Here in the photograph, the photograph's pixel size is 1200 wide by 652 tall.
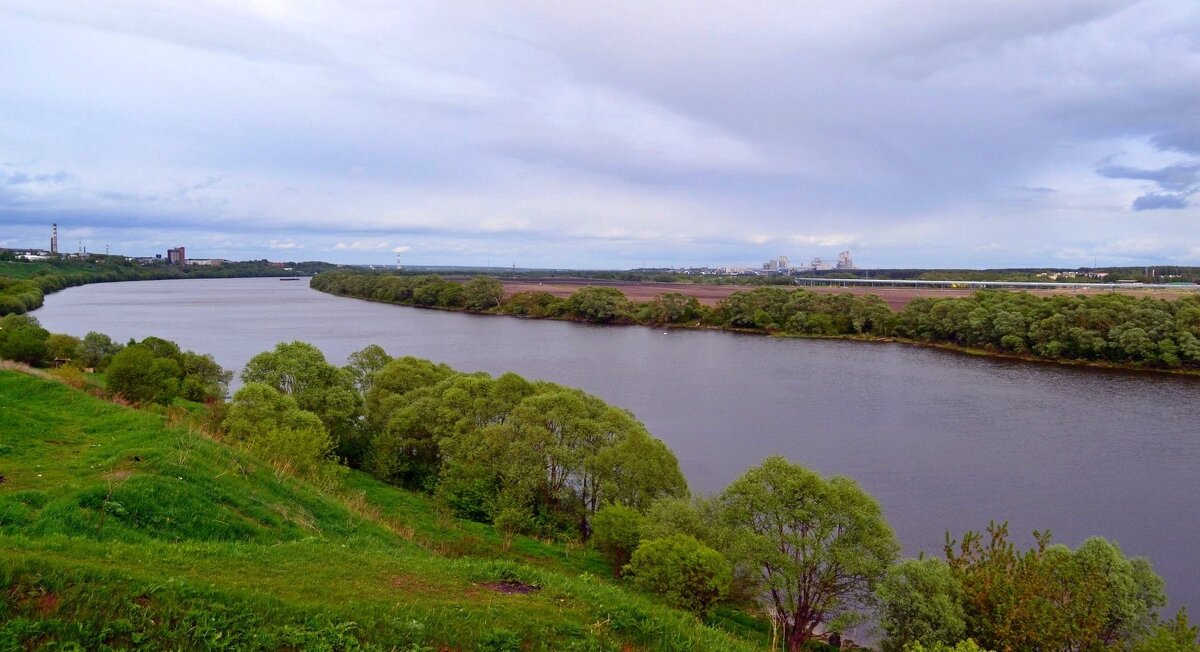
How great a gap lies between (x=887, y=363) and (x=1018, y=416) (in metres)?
18.3

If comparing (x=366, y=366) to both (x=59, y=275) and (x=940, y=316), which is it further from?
(x=59, y=275)

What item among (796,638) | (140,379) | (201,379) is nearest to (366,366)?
(201,379)

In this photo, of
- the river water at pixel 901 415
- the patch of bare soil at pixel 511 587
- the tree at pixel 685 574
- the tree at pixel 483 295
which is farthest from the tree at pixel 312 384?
the tree at pixel 483 295

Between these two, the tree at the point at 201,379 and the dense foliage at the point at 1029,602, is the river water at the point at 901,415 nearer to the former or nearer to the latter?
the dense foliage at the point at 1029,602

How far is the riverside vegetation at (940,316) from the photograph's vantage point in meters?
52.1

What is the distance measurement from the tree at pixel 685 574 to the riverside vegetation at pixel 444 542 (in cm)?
4

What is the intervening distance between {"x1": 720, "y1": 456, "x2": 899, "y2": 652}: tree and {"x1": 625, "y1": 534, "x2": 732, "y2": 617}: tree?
128cm

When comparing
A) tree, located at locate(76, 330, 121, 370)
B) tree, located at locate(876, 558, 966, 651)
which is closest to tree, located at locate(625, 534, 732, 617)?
tree, located at locate(876, 558, 966, 651)

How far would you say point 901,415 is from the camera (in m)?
34.1

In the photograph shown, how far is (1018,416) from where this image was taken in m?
34.5

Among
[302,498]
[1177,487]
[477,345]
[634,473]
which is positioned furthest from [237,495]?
[477,345]

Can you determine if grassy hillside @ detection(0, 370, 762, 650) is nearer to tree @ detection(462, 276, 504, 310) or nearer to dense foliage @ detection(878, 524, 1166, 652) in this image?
dense foliage @ detection(878, 524, 1166, 652)

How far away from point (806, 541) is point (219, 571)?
10.9m

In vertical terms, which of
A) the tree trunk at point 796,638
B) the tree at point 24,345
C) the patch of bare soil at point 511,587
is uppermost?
the tree at point 24,345
